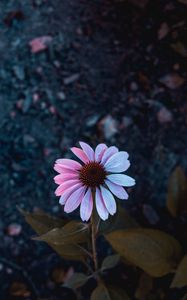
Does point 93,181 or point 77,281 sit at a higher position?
point 93,181

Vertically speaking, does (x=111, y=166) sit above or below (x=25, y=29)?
above

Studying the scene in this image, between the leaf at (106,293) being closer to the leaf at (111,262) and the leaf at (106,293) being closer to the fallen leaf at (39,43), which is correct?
the leaf at (111,262)

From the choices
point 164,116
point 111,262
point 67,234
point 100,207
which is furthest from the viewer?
point 164,116

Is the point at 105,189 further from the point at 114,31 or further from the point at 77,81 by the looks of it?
the point at 114,31

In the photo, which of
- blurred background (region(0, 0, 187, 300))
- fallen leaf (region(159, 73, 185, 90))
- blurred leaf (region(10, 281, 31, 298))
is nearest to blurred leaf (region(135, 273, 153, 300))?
blurred background (region(0, 0, 187, 300))

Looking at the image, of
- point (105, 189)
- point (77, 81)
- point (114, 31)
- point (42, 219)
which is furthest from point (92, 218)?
point (114, 31)

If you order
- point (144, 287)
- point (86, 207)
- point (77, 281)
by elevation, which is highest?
point (86, 207)

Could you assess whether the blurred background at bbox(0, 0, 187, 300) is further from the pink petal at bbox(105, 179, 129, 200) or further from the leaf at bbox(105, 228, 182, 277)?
the pink petal at bbox(105, 179, 129, 200)

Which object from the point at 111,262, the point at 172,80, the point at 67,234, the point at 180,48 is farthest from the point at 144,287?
the point at 180,48

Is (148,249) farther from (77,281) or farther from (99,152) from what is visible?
(99,152)
